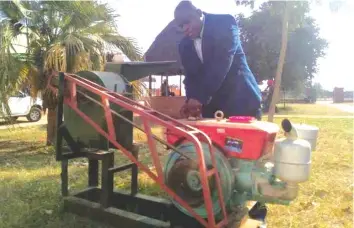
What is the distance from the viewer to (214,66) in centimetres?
250

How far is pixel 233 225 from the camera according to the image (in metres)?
2.20

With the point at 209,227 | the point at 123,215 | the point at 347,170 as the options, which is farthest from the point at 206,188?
the point at 347,170

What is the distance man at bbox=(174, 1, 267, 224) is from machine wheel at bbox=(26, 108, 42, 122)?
448 inches

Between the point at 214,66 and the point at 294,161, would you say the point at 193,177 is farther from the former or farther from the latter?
the point at 214,66

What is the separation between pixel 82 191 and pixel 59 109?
70 centimetres

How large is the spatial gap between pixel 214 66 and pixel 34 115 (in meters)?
11.9

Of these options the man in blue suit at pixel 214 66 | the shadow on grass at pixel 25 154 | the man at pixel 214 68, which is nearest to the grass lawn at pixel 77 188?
the shadow on grass at pixel 25 154

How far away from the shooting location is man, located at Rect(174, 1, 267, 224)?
8.16ft

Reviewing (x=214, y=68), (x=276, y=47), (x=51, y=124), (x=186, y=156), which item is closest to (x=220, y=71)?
(x=214, y=68)

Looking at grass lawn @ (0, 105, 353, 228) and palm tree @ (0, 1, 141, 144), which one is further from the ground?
palm tree @ (0, 1, 141, 144)

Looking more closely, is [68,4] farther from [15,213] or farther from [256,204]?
[256,204]

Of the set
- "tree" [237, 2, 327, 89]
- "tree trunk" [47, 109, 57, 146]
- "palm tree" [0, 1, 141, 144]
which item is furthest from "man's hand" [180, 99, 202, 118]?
"tree" [237, 2, 327, 89]

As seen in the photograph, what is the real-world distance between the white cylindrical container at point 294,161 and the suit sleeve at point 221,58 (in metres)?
0.71

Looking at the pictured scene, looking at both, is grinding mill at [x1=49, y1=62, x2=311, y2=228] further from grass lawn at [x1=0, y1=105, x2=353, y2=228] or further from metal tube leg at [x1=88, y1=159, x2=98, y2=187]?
grass lawn at [x1=0, y1=105, x2=353, y2=228]
